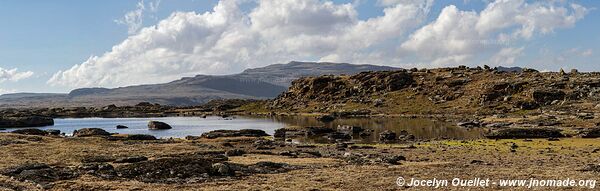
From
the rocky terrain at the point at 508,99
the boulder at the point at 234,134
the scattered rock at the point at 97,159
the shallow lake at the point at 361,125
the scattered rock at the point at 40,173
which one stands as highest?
the rocky terrain at the point at 508,99

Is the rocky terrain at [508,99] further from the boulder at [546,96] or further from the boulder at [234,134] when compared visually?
the boulder at [234,134]

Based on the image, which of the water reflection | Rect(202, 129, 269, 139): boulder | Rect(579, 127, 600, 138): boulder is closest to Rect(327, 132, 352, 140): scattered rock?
the water reflection

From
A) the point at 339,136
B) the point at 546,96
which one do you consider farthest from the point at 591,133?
the point at 546,96

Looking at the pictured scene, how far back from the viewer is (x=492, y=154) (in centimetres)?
5334

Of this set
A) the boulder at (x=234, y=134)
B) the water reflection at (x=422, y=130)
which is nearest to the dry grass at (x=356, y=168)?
the water reflection at (x=422, y=130)

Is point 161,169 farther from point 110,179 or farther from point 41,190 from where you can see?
point 41,190

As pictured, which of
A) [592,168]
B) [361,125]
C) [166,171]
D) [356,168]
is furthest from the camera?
[361,125]

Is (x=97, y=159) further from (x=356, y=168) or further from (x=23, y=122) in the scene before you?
(x=23, y=122)

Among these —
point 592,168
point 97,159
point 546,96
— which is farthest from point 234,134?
point 546,96

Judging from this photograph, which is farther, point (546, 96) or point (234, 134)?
point (546, 96)

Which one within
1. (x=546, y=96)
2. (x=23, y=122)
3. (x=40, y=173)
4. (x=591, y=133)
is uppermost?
(x=546, y=96)

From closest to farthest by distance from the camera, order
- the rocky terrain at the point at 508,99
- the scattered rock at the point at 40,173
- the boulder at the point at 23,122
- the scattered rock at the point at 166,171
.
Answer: the scattered rock at the point at 40,173
the scattered rock at the point at 166,171
the rocky terrain at the point at 508,99
the boulder at the point at 23,122

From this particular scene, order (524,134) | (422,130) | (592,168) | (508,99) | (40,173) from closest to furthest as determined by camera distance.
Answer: (40,173) → (592,168) → (524,134) → (422,130) → (508,99)

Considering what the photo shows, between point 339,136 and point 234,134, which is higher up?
point 234,134
